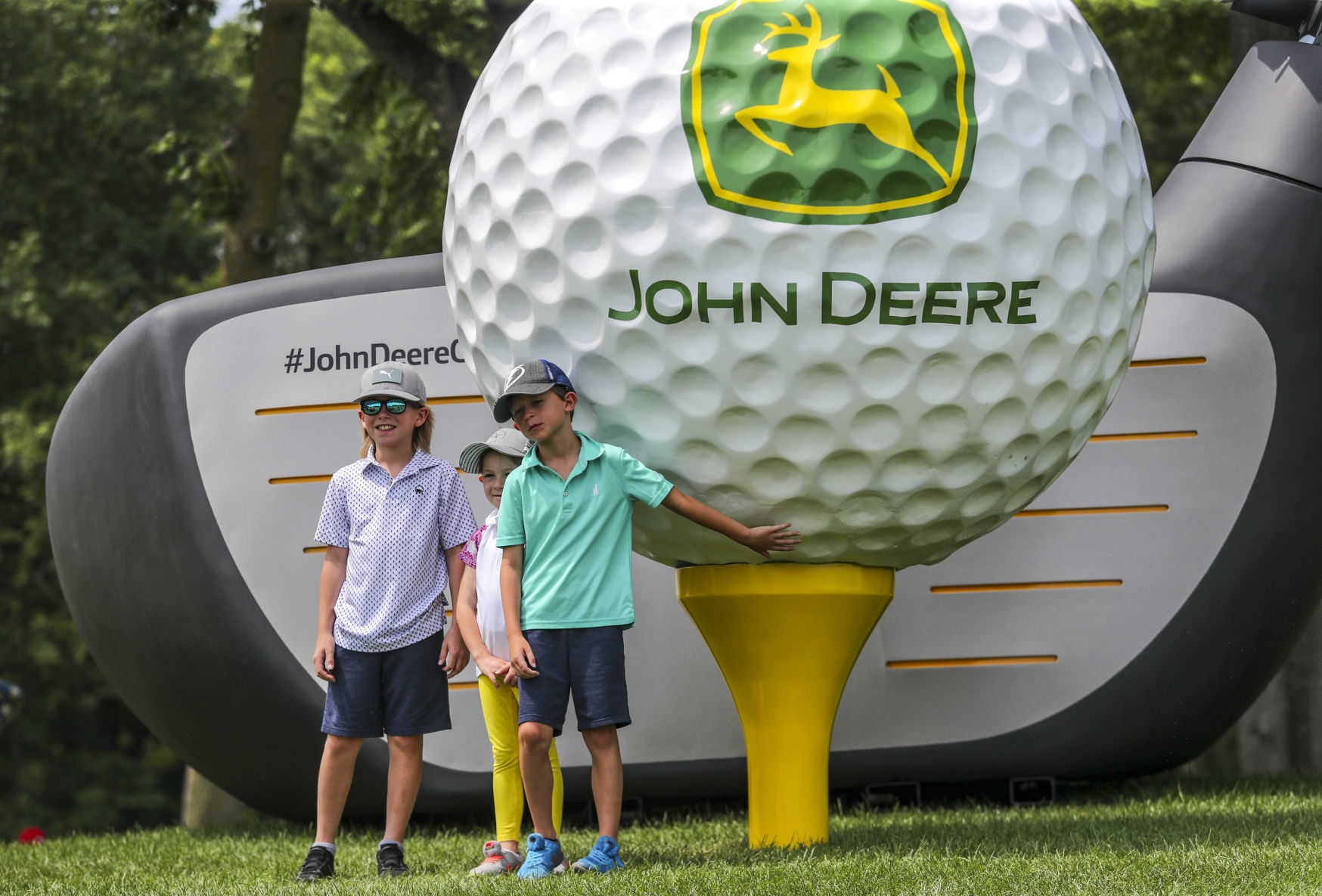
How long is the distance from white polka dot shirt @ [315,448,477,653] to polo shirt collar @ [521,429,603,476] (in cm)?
50

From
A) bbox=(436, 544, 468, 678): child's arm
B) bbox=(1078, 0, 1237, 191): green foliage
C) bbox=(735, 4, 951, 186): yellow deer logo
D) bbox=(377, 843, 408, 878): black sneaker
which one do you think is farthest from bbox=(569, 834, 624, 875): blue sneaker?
bbox=(1078, 0, 1237, 191): green foliage

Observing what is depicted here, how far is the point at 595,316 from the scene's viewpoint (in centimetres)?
410

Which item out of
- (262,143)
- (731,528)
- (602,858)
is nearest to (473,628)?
(602,858)

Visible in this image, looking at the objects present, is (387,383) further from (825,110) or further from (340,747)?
(825,110)

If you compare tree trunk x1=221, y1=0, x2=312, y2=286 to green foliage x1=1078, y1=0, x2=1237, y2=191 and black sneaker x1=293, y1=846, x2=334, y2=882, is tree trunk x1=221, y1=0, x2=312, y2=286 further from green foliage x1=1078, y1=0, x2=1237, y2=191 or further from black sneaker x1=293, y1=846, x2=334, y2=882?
black sneaker x1=293, y1=846, x2=334, y2=882

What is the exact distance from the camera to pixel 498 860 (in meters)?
4.54

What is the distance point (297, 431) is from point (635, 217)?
9.45 feet

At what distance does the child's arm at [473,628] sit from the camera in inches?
169

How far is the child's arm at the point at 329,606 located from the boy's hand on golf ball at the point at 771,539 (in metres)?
1.41

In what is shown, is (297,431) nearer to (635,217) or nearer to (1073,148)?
(635,217)

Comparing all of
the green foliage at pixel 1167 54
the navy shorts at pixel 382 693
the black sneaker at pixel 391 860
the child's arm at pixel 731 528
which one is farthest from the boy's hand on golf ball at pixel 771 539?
the green foliage at pixel 1167 54

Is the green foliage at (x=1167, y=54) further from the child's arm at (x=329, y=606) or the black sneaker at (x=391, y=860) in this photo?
the black sneaker at (x=391, y=860)

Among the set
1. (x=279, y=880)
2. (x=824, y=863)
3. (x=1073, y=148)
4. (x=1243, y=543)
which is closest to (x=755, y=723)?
(x=824, y=863)

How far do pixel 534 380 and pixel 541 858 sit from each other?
4.75 feet
